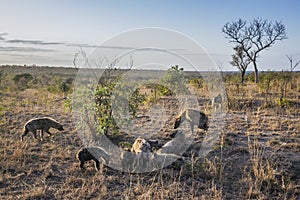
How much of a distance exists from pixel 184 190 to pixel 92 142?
3213 millimetres

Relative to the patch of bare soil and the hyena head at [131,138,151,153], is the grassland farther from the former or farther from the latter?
the hyena head at [131,138,151,153]

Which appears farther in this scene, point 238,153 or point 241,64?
point 241,64

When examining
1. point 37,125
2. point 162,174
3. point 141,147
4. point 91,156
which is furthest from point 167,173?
point 37,125

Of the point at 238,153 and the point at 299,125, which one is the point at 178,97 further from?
the point at 238,153

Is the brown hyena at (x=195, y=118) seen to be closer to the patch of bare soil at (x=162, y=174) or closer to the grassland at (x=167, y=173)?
the grassland at (x=167, y=173)

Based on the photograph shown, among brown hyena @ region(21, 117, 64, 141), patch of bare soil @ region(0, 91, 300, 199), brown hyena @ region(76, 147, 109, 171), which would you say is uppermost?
brown hyena @ region(21, 117, 64, 141)

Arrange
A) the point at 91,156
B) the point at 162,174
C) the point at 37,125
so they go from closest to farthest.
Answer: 1. the point at 162,174
2. the point at 91,156
3. the point at 37,125

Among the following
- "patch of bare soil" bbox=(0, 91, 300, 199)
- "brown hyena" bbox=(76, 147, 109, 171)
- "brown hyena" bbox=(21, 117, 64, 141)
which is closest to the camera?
"patch of bare soil" bbox=(0, 91, 300, 199)

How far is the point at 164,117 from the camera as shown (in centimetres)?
1075

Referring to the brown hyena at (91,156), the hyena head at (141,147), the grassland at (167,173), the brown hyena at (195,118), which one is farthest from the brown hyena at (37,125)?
the brown hyena at (195,118)

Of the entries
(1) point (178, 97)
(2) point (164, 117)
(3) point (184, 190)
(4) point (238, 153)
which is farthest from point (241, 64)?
(3) point (184, 190)

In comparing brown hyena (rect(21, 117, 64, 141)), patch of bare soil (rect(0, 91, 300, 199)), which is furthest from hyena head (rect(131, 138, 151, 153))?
brown hyena (rect(21, 117, 64, 141))

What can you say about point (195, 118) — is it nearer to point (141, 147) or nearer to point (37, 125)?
point (141, 147)

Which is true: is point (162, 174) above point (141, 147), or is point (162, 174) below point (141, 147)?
below
